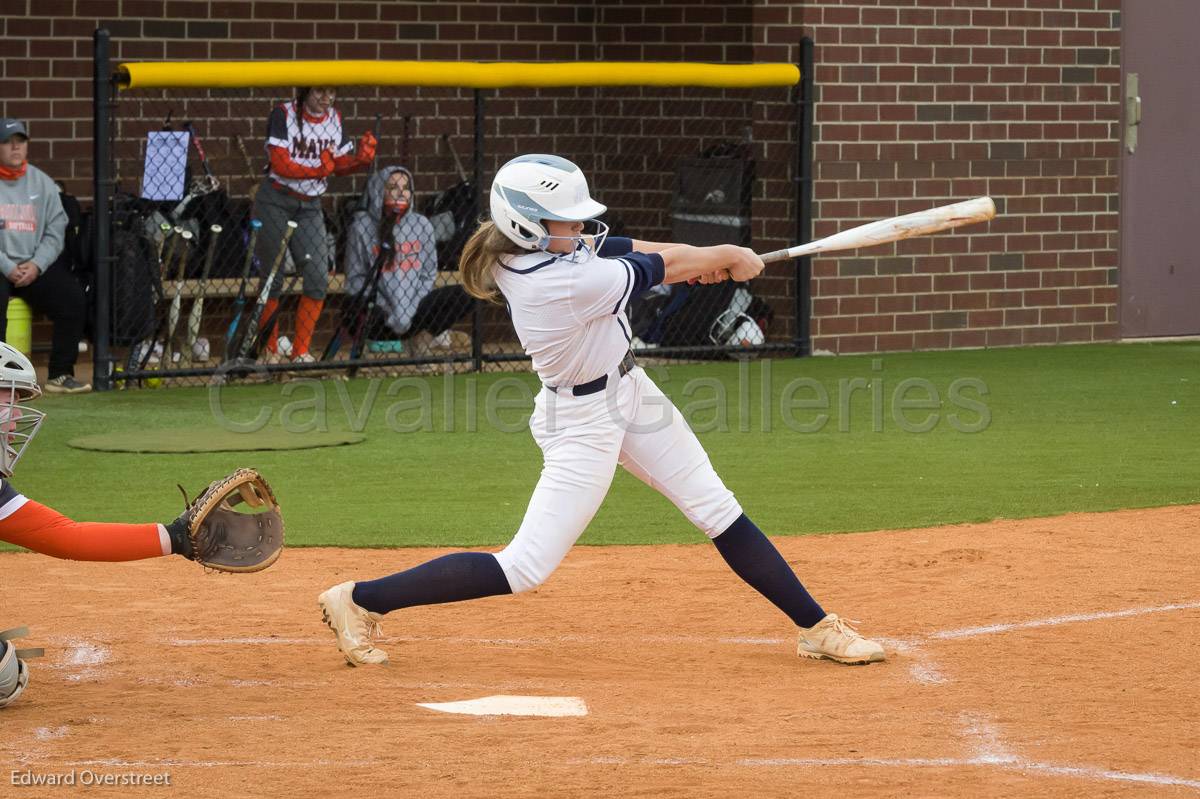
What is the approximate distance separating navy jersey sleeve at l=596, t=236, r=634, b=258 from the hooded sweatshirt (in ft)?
24.6

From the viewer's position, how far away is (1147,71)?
50.4 ft

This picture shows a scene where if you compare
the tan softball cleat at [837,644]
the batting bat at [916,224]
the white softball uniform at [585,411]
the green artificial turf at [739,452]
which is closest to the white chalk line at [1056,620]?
the tan softball cleat at [837,644]

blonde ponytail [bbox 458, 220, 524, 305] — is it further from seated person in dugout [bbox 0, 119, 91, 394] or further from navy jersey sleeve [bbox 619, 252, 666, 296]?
seated person in dugout [bbox 0, 119, 91, 394]

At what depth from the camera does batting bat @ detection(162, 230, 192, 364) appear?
12430 mm

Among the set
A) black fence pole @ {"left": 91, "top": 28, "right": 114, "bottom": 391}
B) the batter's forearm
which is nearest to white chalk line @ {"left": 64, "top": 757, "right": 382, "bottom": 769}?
the batter's forearm

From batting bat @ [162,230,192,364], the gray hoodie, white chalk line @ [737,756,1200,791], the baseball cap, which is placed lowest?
white chalk line @ [737,756,1200,791]

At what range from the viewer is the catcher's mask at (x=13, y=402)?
5098 millimetres

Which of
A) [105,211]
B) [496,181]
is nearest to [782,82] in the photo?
[105,211]

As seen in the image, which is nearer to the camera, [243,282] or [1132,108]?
[243,282]

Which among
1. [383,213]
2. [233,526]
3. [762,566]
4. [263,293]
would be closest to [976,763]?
[762,566]

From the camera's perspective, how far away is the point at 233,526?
5.52m

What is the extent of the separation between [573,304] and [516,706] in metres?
1.19

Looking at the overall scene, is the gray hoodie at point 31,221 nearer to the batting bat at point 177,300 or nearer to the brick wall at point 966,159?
the batting bat at point 177,300

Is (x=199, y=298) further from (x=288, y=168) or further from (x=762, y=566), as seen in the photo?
(x=762, y=566)
